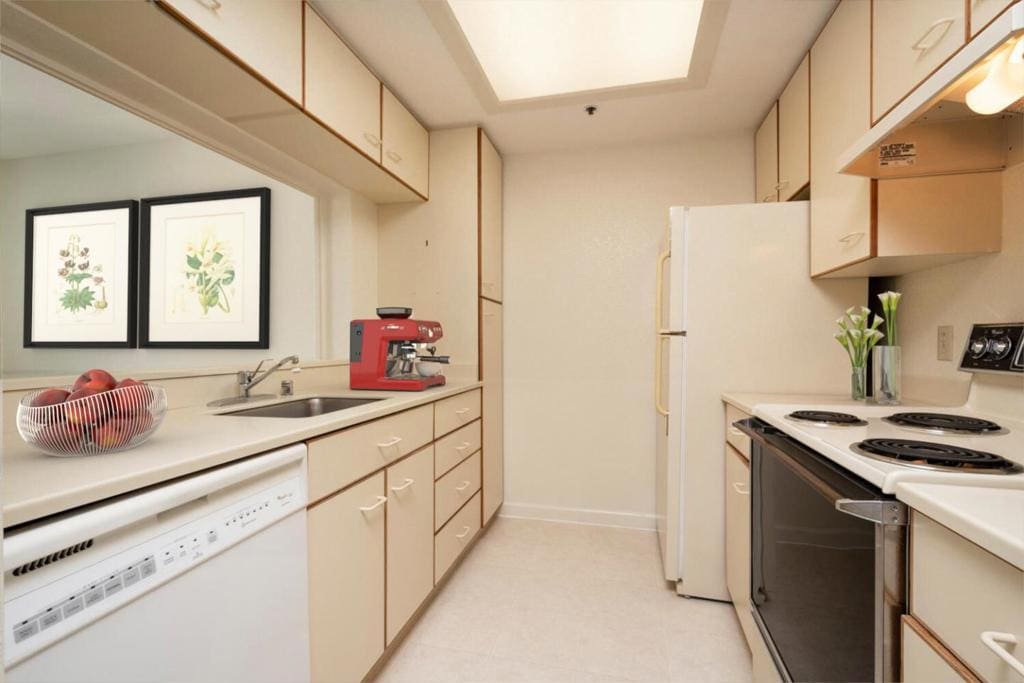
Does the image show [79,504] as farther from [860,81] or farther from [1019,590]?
[860,81]

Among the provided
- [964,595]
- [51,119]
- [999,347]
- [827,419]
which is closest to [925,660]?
[964,595]

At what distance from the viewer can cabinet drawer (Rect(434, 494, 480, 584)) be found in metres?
1.89

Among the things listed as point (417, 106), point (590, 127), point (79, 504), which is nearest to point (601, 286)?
point (590, 127)

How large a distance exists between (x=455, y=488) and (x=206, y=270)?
4.52ft

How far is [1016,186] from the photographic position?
1.27 m

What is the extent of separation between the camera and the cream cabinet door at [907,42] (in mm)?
1077

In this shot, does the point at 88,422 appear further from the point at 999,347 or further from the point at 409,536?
the point at 999,347

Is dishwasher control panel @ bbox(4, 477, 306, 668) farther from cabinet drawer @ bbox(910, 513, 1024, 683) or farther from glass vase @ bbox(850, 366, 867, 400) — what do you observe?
glass vase @ bbox(850, 366, 867, 400)

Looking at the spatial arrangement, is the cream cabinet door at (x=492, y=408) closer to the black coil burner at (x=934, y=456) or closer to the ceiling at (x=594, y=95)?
the ceiling at (x=594, y=95)

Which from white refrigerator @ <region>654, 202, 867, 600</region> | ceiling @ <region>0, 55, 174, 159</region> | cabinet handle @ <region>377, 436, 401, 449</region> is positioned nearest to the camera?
ceiling @ <region>0, 55, 174, 159</region>

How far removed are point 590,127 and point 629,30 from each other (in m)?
0.69

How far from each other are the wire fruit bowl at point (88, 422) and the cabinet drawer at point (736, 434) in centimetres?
169

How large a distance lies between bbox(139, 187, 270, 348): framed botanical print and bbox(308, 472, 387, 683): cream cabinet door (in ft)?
3.19

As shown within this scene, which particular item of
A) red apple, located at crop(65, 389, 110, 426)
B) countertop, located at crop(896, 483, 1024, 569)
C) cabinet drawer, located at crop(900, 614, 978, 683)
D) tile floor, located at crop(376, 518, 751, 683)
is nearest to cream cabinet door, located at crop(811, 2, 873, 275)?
countertop, located at crop(896, 483, 1024, 569)
